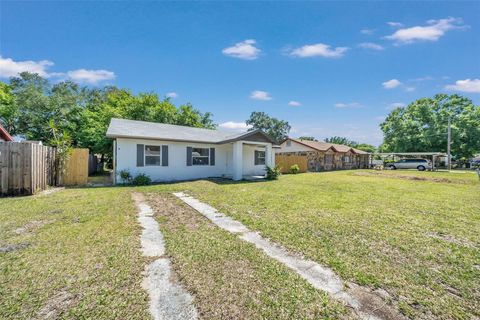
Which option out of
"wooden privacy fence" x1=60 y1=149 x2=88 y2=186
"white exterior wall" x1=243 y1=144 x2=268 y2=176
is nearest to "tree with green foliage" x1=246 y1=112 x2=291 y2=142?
"white exterior wall" x1=243 y1=144 x2=268 y2=176

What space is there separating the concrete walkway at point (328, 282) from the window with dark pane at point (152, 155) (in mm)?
9113

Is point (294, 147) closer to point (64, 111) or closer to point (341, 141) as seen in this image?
point (64, 111)

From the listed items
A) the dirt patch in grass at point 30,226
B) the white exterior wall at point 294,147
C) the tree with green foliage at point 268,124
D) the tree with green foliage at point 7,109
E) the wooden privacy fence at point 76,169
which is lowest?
the dirt patch in grass at point 30,226

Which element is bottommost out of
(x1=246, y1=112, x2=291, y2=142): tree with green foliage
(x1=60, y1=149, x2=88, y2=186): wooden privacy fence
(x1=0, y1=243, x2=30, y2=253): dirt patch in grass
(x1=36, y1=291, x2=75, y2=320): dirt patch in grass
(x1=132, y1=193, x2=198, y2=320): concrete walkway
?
(x1=132, y1=193, x2=198, y2=320): concrete walkway

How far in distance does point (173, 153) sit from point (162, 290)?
440 inches

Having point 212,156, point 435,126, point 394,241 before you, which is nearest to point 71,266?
point 394,241

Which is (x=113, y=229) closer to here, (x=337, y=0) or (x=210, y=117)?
(x=337, y=0)

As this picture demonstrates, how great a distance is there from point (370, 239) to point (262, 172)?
13.5 meters

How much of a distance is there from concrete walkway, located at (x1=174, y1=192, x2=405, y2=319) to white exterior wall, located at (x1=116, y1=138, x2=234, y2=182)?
29.6 feet

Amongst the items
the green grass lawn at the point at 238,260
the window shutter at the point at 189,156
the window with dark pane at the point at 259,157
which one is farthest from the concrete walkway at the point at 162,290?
the window with dark pane at the point at 259,157

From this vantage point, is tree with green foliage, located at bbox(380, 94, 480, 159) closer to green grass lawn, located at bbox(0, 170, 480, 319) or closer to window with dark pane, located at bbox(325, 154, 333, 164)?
window with dark pane, located at bbox(325, 154, 333, 164)

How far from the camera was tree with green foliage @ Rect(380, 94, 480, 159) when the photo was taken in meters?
30.8

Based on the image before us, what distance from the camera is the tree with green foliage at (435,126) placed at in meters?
30.8

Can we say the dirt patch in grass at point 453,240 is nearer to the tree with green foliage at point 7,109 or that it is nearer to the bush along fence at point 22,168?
the bush along fence at point 22,168
